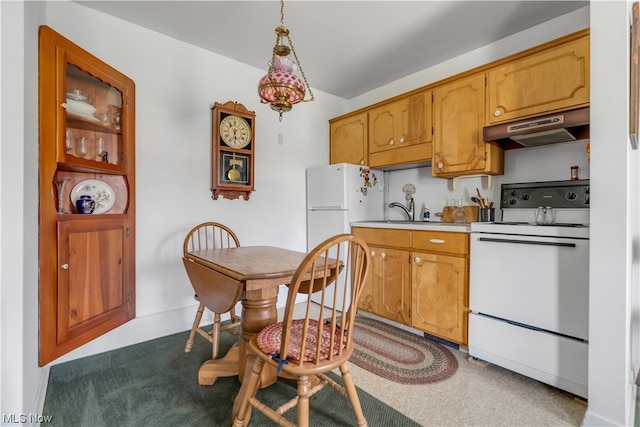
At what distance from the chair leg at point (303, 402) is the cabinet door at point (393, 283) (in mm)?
1454

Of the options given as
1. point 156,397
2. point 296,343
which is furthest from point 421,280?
point 156,397

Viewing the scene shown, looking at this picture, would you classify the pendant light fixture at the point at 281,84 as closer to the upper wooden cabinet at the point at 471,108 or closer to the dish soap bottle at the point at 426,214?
the upper wooden cabinet at the point at 471,108

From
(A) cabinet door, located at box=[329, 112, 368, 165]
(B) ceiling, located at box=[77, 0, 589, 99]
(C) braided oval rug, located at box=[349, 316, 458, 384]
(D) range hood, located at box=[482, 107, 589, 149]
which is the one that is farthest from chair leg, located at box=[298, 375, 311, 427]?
(A) cabinet door, located at box=[329, 112, 368, 165]

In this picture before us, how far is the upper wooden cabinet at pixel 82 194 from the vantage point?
1.37m

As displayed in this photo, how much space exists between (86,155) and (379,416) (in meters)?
2.19

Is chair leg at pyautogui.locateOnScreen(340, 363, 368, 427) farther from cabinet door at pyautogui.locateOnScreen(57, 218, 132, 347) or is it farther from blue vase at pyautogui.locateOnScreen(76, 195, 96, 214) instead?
blue vase at pyautogui.locateOnScreen(76, 195, 96, 214)

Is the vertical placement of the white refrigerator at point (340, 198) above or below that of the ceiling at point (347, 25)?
below

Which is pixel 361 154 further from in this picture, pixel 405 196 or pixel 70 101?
pixel 70 101

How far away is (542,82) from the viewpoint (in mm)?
1913

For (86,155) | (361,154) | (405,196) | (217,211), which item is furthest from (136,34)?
→ (405,196)

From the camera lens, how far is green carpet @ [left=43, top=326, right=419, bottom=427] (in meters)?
1.38

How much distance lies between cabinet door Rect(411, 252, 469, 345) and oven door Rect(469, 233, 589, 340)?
0.08 m

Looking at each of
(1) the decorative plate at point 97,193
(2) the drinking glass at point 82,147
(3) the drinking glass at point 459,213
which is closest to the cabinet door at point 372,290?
(3) the drinking glass at point 459,213

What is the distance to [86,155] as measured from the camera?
1741 millimetres
